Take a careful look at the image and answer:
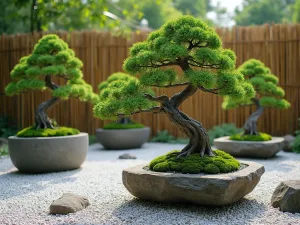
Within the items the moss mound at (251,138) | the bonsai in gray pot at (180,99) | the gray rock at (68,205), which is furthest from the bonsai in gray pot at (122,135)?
the gray rock at (68,205)

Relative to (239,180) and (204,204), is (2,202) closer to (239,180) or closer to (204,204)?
(204,204)

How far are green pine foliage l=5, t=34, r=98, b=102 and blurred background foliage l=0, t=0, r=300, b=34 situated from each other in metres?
2.78

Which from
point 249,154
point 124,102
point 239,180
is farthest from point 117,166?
point 239,180

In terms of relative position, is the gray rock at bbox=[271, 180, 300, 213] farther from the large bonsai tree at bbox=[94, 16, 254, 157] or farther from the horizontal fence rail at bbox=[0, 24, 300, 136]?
the horizontal fence rail at bbox=[0, 24, 300, 136]

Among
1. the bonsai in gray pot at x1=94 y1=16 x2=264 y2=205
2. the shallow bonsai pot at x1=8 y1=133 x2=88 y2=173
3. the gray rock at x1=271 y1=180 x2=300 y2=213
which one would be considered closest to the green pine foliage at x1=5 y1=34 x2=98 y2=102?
the shallow bonsai pot at x1=8 y1=133 x2=88 y2=173

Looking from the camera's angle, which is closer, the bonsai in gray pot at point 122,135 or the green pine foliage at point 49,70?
the green pine foliage at point 49,70

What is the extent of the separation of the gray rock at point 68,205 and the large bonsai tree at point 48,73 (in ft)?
8.65

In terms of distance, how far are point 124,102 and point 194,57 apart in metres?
0.82

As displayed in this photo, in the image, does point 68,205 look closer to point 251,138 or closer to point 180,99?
point 180,99

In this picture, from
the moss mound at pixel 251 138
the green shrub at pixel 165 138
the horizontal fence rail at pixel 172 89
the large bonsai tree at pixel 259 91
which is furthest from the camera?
the green shrub at pixel 165 138

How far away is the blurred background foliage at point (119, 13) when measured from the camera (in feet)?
38.0

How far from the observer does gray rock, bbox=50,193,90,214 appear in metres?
3.94

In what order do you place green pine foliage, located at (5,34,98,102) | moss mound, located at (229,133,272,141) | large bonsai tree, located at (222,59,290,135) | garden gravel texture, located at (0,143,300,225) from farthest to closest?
large bonsai tree, located at (222,59,290,135), moss mound, located at (229,133,272,141), green pine foliage, located at (5,34,98,102), garden gravel texture, located at (0,143,300,225)

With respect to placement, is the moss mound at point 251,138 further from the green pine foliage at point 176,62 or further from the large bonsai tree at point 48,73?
the green pine foliage at point 176,62
